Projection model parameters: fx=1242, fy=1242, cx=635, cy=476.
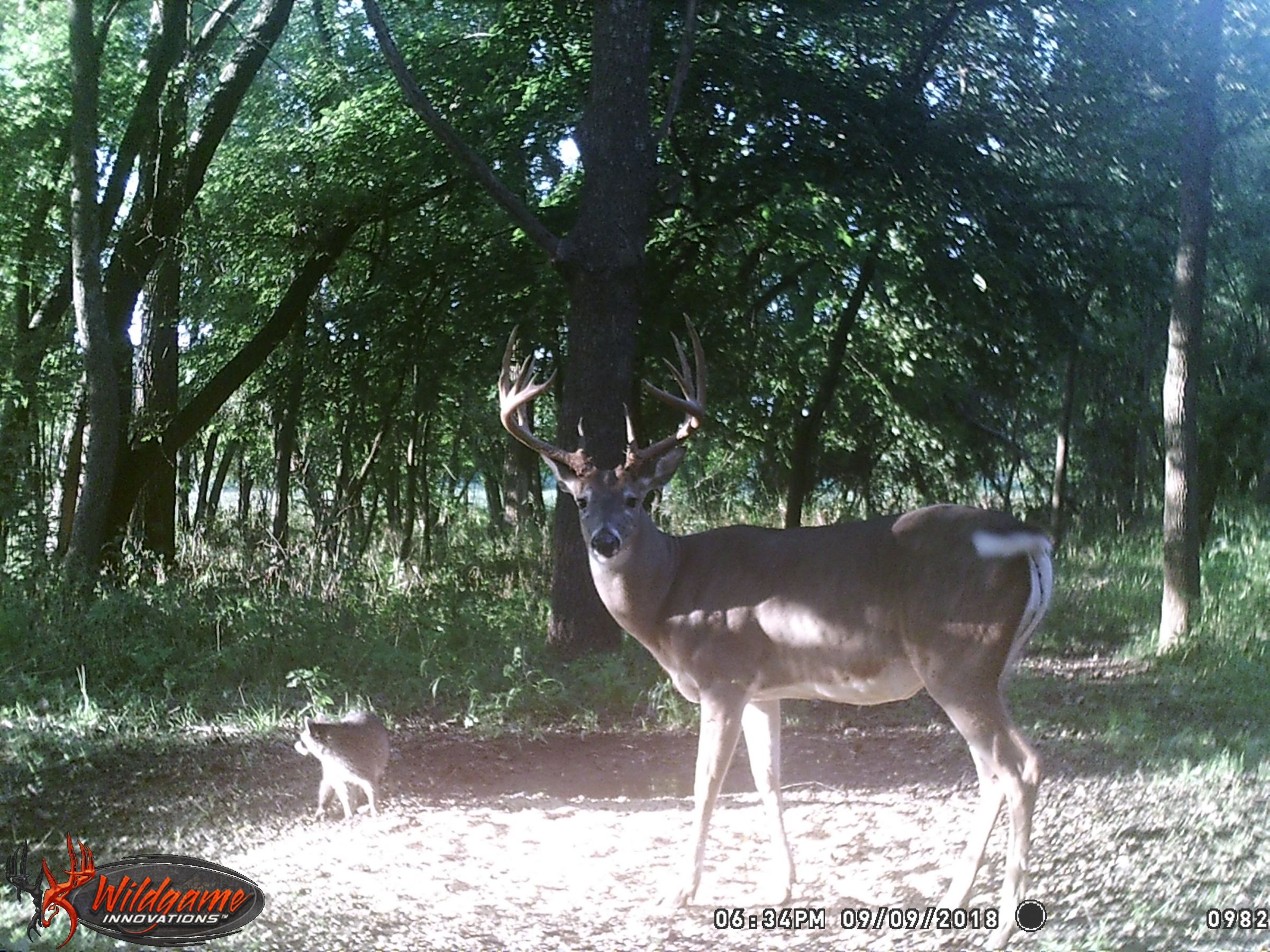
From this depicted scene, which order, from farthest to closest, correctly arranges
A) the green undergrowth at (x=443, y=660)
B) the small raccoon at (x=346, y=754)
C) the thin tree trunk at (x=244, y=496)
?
the thin tree trunk at (x=244, y=496)
the green undergrowth at (x=443, y=660)
the small raccoon at (x=346, y=754)

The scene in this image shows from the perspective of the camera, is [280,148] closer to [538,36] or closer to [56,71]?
[56,71]

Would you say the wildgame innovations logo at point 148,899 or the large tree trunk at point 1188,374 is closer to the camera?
the wildgame innovations logo at point 148,899

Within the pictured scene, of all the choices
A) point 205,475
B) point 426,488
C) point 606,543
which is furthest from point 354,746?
point 205,475

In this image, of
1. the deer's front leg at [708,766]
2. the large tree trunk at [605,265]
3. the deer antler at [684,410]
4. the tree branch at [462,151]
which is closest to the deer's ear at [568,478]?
the deer antler at [684,410]

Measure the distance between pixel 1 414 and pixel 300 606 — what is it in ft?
6.86

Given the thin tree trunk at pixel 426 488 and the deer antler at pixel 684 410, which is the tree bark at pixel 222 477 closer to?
the thin tree trunk at pixel 426 488

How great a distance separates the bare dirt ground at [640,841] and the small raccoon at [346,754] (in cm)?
8

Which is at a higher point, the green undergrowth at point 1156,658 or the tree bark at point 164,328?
the tree bark at point 164,328

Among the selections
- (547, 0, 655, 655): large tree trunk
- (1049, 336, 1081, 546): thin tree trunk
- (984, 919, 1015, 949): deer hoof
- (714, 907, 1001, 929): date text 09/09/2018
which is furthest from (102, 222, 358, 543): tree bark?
(984, 919, 1015, 949): deer hoof

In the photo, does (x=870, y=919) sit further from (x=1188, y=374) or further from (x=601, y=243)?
(x=601, y=243)

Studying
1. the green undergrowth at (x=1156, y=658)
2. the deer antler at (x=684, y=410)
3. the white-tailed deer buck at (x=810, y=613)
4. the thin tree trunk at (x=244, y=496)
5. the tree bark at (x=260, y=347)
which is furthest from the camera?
the tree bark at (x=260, y=347)

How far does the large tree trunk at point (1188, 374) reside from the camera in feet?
14.0

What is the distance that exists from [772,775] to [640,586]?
2.04ft

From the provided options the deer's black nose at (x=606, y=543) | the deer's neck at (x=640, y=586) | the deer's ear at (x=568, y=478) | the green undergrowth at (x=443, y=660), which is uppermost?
the deer's ear at (x=568, y=478)
